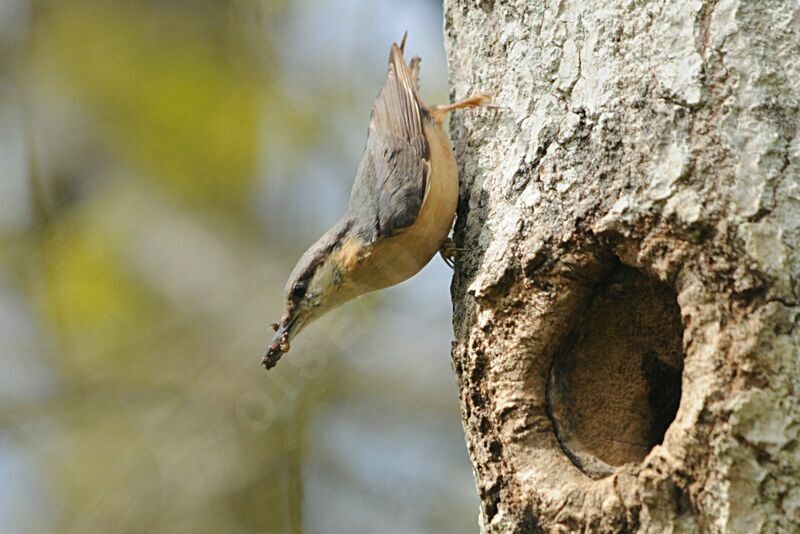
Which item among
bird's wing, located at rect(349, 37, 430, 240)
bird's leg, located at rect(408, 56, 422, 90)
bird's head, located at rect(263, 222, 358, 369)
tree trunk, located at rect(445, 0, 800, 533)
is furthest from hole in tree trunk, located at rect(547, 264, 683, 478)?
bird's leg, located at rect(408, 56, 422, 90)

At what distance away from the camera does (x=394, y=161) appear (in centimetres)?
306

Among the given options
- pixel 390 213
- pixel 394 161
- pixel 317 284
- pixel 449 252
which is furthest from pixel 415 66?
pixel 449 252

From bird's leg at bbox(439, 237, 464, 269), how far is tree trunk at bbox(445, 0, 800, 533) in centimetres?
4

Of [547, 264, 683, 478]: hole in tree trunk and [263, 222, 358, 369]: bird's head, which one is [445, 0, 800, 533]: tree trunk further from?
[263, 222, 358, 369]: bird's head

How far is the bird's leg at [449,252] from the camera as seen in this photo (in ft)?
8.66

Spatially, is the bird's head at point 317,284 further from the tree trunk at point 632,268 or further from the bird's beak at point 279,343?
the tree trunk at point 632,268

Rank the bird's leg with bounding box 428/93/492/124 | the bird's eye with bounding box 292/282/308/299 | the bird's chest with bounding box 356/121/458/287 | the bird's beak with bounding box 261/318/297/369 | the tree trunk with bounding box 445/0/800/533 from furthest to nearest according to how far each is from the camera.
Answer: the bird's eye with bounding box 292/282/308/299 → the bird's beak with bounding box 261/318/297/369 → the bird's chest with bounding box 356/121/458/287 → the bird's leg with bounding box 428/93/492/124 → the tree trunk with bounding box 445/0/800/533

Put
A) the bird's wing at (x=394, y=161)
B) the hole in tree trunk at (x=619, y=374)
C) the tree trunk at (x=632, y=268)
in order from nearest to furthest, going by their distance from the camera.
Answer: the tree trunk at (x=632, y=268), the hole in tree trunk at (x=619, y=374), the bird's wing at (x=394, y=161)

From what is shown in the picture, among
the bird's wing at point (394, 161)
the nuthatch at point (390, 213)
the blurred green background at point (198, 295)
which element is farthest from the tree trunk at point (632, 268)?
the blurred green background at point (198, 295)

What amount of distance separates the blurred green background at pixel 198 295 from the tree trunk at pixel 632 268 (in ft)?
6.70

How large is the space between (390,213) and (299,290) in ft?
1.79

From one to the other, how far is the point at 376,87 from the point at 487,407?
9.02 feet

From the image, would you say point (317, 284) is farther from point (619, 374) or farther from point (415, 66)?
point (619, 374)

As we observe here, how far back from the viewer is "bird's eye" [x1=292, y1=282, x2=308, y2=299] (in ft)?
10.8
